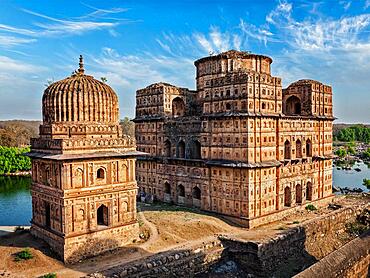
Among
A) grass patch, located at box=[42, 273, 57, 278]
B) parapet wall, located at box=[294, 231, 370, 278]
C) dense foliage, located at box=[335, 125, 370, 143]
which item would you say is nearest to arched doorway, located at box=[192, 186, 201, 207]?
parapet wall, located at box=[294, 231, 370, 278]

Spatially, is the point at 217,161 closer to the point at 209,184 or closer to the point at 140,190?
the point at 209,184

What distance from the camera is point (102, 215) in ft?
74.4

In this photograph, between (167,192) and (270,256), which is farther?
(167,192)

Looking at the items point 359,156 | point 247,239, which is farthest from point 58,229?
point 359,156

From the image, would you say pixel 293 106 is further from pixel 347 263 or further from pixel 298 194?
pixel 347 263

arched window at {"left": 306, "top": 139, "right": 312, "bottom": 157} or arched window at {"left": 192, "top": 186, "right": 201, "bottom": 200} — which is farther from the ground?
arched window at {"left": 306, "top": 139, "right": 312, "bottom": 157}

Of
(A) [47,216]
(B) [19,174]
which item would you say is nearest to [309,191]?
(A) [47,216]

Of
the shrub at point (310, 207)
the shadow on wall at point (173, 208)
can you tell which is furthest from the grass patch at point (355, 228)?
the shadow on wall at point (173, 208)

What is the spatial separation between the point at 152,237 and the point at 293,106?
1950cm

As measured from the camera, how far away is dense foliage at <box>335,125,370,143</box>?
5143 inches

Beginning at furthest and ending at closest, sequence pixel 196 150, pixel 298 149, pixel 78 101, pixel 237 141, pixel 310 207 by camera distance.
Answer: pixel 310 207, pixel 298 149, pixel 196 150, pixel 237 141, pixel 78 101

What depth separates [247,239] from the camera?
24.4 m

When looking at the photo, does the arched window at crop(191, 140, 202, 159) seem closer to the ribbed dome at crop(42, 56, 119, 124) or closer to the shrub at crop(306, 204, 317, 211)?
the ribbed dome at crop(42, 56, 119, 124)

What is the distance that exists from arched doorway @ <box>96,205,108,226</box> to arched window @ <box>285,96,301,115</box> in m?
20.7
